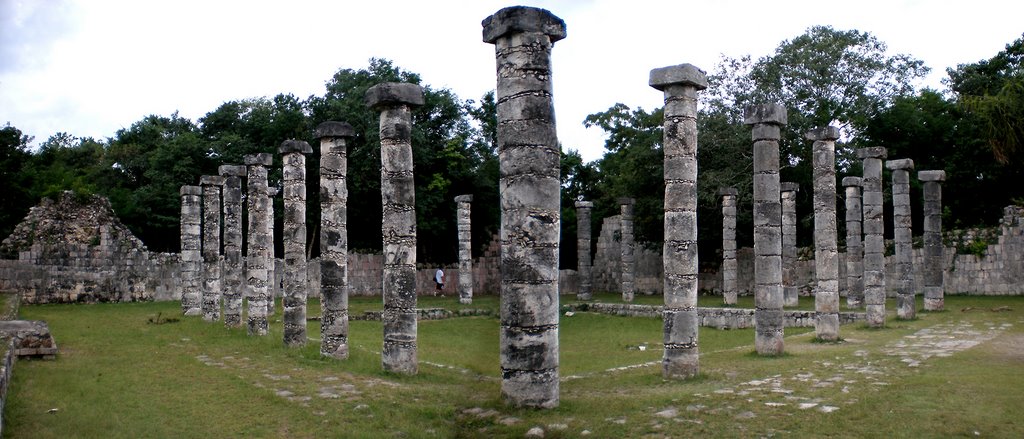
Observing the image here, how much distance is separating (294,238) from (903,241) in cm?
1719

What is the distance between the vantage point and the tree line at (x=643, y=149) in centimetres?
3509

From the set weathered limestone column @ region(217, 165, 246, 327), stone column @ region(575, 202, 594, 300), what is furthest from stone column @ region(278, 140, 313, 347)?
stone column @ region(575, 202, 594, 300)

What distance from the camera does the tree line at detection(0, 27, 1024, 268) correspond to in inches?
1382

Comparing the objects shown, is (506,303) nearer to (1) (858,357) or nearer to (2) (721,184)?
(1) (858,357)

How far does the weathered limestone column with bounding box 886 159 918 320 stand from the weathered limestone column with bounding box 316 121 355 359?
50.8 ft

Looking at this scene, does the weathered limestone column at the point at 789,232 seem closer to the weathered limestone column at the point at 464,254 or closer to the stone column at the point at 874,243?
the stone column at the point at 874,243

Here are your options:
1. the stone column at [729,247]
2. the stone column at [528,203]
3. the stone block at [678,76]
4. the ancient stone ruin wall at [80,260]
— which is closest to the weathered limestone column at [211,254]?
the ancient stone ruin wall at [80,260]

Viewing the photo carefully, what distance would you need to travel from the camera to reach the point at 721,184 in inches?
1334

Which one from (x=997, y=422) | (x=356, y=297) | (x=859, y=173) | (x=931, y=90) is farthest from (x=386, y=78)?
(x=997, y=422)

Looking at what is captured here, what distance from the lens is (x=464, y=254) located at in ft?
114

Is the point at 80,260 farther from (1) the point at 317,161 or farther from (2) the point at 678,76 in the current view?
(2) the point at 678,76

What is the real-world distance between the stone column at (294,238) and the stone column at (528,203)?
25.2 feet

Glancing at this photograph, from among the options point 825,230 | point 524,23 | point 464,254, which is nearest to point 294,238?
point 524,23

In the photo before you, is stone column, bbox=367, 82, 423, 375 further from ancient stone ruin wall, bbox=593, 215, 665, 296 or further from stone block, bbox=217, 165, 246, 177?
ancient stone ruin wall, bbox=593, 215, 665, 296
